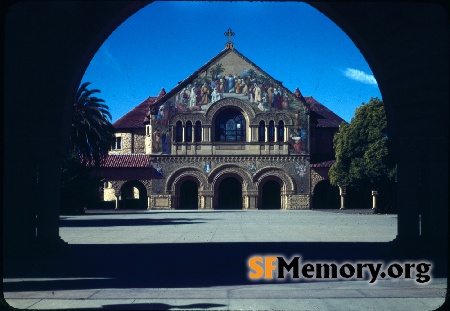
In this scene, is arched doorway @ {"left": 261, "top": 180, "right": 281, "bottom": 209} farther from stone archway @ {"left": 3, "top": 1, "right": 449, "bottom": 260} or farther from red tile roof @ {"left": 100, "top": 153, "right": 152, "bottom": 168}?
stone archway @ {"left": 3, "top": 1, "right": 449, "bottom": 260}

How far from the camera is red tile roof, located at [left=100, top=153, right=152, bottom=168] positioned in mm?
51219

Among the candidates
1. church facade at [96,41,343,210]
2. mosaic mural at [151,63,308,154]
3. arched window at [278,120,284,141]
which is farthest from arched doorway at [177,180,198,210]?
arched window at [278,120,284,141]

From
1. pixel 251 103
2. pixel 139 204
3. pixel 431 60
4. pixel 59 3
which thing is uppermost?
pixel 251 103

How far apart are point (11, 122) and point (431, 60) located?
8.02m

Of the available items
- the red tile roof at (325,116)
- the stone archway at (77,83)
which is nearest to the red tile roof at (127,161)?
the red tile roof at (325,116)

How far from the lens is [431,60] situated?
33.9ft

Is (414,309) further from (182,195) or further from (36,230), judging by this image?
(182,195)

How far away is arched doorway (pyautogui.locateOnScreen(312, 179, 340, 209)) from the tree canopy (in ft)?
27.6

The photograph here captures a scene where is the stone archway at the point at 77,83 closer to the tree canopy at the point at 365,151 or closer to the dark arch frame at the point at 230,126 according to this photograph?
the tree canopy at the point at 365,151

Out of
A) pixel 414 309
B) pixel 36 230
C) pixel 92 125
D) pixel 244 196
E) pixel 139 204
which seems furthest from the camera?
pixel 139 204

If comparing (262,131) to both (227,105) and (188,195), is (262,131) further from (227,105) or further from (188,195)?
(188,195)

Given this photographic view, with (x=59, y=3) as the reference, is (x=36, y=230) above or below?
below

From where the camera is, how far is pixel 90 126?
111ft

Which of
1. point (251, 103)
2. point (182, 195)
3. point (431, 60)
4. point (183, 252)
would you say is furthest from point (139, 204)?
point (431, 60)
